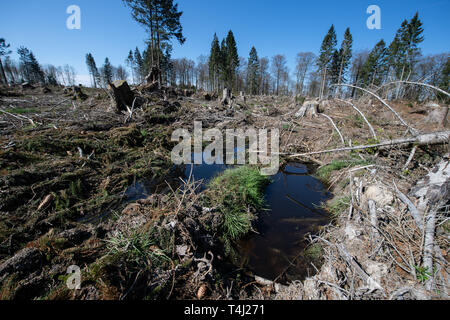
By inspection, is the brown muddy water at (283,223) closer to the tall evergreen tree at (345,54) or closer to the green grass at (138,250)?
the green grass at (138,250)

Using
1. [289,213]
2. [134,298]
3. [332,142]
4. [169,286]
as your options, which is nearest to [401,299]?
[289,213]

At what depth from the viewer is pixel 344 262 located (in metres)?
2.62

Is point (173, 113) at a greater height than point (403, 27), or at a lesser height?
lesser

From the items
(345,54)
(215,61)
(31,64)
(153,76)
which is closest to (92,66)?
(31,64)

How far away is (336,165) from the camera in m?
5.54

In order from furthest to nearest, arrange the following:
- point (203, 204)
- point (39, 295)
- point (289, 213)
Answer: point (289, 213), point (203, 204), point (39, 295)

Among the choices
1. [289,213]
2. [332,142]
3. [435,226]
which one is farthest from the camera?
[332,142]

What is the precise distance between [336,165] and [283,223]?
10.0ft

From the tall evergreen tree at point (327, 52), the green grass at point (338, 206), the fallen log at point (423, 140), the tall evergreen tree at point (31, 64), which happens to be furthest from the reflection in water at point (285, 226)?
the tall evergreen tree at point (31, 64)

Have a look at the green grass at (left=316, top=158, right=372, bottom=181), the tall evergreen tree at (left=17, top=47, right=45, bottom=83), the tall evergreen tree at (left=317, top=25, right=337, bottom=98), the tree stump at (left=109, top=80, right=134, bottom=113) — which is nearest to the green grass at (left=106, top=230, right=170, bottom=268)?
the green grass at (left=316, top=158, right=372, bottom=181)

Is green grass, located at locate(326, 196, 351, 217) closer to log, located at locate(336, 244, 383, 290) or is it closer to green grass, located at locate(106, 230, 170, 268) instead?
log, located at locate(336, 244, 383, 290)

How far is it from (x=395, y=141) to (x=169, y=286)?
6004 mm

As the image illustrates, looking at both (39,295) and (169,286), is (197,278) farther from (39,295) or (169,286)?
(39,295)

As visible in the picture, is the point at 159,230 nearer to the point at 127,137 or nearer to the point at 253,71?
the point at 127,137
